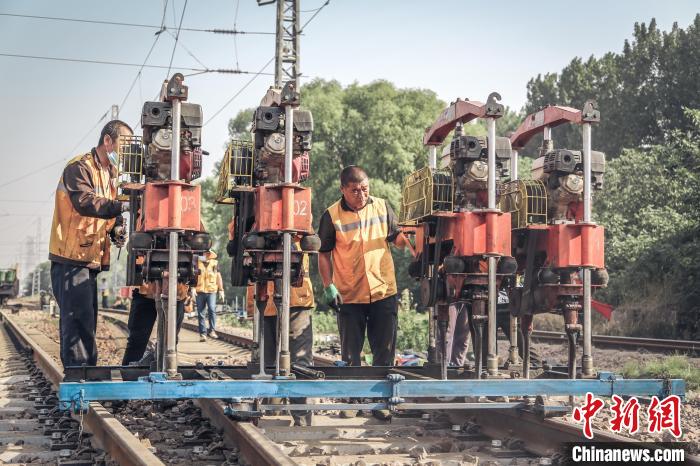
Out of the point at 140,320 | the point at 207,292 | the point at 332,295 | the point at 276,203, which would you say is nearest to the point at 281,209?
the point at 276,203

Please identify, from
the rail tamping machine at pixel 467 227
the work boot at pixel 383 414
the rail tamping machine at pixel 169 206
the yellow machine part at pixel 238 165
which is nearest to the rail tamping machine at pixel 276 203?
the yellow machine part at pixel 238 165

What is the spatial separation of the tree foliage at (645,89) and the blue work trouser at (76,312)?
133 ft

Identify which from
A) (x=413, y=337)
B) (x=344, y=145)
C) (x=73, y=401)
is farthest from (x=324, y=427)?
(x=344, y=145)

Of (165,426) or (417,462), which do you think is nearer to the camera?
(417,462)

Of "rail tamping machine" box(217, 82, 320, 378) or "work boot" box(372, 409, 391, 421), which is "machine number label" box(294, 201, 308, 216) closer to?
"rail tamping machine" box(217, 82, 320, 378)

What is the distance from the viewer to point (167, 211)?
233 inches

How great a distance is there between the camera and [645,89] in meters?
47.0

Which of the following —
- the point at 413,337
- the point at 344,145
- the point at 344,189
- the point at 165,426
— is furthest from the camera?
the point at 344,145

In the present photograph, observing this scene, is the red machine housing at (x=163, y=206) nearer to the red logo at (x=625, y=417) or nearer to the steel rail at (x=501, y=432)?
the steel rail at (x=501, y=432)

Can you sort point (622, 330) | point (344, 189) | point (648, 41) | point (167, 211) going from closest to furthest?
point (167, 211)
point (344, 189)
point (622, 330)
point (648, 41)

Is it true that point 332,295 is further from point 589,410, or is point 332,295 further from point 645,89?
point 645,89

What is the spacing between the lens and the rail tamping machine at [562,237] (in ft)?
21.6

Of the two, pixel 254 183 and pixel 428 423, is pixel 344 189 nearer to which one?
pixel 254 183

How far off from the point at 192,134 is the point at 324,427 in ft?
7.30
